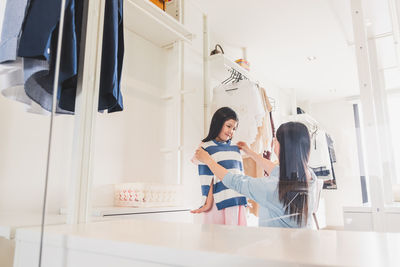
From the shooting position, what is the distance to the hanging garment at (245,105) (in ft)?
3.89

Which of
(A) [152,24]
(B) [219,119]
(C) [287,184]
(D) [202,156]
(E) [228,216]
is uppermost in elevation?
(A) [152,24]

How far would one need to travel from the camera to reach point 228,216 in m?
1.21

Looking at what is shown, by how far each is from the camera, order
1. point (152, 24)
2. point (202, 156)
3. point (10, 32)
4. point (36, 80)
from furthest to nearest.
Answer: point (152, 24), point (202, 156), point (36, 80), point (10, 32)

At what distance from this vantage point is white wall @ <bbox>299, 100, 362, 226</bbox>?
91cm

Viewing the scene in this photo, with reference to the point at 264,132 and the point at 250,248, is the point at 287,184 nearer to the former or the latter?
the point at 264,132

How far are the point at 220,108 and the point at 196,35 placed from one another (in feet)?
1.92

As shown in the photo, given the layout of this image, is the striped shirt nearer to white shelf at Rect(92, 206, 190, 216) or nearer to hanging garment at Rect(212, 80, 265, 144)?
hanging garment at Rect(212, 80, 265, 144)

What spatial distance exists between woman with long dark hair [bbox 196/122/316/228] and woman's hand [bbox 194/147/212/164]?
29 cm

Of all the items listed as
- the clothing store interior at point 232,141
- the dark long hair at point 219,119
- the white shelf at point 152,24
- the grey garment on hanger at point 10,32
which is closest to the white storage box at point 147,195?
the clothing store interior at point 232,141

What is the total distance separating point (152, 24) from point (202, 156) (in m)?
0.90

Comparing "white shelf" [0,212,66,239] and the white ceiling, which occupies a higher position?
the white ceiling

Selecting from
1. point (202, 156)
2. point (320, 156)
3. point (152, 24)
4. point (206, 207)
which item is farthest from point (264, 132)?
point (152, 24)

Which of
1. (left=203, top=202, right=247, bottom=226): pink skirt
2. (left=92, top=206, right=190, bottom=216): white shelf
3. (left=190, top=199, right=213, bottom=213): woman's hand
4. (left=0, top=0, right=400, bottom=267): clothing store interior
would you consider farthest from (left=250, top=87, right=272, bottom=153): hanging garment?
(left=92, top=206, right=190, bottom=216): white shelf

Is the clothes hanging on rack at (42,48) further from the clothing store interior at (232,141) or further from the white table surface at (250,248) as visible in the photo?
the white table surface at (250,248)
